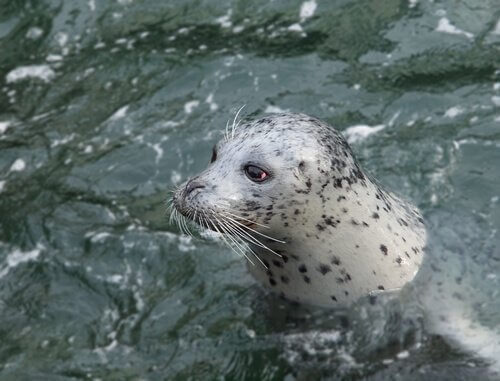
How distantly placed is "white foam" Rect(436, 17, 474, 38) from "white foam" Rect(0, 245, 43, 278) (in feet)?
11.3

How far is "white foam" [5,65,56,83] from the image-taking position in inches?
316

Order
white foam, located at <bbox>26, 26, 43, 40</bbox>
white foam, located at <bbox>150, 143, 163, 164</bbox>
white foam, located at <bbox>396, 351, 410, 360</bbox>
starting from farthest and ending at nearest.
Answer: white foam, located at <bbox>26, 26, 43, 40</bbox>
white foam, located at <bbox>150, 143, 163, 164</bbox>
white foam, located at <bbox>396, 351, 410, 360</bbox>

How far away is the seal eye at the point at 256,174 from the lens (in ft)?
15.8

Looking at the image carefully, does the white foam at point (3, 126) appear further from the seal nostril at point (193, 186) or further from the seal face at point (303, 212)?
the seal nostril at point (193, 186)

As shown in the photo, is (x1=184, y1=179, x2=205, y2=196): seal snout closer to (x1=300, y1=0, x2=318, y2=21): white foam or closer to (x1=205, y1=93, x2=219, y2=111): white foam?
(x1=205, y1=93, x2=219, y2=111): white foam

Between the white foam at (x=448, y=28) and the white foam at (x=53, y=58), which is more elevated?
the white foam at (x=448, y=28)

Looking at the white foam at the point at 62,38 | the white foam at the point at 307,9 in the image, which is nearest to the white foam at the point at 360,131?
the white foam at the point at 307,9

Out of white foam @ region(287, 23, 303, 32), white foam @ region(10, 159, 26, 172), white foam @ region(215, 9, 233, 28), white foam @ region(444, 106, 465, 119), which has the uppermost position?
white foam @ region(287, 23, 303, 32)

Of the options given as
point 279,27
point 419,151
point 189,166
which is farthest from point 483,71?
point 189,166

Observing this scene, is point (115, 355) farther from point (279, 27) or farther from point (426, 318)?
point (279, 27)

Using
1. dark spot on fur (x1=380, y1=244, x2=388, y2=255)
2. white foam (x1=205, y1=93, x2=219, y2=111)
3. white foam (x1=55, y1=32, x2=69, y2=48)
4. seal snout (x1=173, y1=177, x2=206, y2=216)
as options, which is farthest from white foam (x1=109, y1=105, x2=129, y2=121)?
dark spot on fur (x1=380, y1=244, x2=388, y2=255)

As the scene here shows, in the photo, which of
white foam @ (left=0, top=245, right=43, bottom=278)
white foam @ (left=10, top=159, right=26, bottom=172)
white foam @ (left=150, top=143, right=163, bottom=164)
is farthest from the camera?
white foam @ (left=10, top=159, right=26, bottom=172)

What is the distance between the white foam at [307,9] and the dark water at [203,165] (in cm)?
1

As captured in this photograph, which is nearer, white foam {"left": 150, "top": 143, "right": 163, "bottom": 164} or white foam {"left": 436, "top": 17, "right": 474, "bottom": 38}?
white foam {"left": 150, "top": 143, "right": 163, "bottom": 164}
